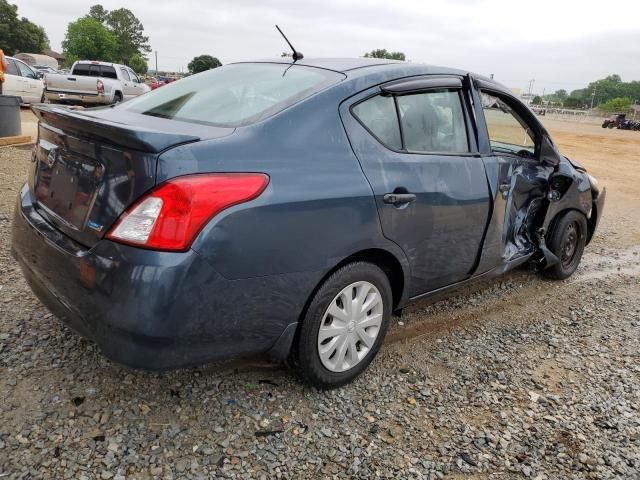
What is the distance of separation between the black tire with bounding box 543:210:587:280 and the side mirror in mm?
570

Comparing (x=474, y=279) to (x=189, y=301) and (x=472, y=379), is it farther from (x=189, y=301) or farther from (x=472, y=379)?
(x=189, y=301)

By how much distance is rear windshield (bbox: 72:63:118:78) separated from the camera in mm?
17594

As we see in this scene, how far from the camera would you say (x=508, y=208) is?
3457 millimetres

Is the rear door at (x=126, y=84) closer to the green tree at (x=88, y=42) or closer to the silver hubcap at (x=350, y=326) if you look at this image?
the silver hubcap at (x=350, y=326)

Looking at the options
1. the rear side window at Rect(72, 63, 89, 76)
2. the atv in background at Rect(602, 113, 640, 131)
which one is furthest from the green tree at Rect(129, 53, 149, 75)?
the rear side window at Rect(72, 63, 89, 76)

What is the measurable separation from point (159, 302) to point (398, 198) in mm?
1268

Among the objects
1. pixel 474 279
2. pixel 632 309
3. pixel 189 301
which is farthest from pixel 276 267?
pixel 632 309

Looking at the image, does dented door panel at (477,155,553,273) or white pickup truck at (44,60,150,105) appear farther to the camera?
white pickup truck at (44,60,150,105)

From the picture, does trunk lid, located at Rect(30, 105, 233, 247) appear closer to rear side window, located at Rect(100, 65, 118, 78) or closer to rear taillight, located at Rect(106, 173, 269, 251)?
rear taillight, located at Rect(106, 173, 269, 251)

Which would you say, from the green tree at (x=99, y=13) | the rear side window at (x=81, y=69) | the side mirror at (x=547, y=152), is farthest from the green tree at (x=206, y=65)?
the green tree at (x=99, y=13)

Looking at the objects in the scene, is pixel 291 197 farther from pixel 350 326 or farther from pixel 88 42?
pixel 88 42

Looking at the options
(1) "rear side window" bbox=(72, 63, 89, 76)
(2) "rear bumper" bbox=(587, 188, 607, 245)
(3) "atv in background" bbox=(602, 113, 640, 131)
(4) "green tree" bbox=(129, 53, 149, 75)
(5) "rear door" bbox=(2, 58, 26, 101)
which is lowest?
(2) "rear bumper" bbox=(587, 188, 607, 245)

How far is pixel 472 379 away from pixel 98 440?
76.2 inches

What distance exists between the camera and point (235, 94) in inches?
105
